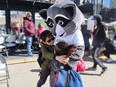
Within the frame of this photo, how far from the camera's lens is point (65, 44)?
3.08 m

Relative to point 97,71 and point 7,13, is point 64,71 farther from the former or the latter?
point 7,13

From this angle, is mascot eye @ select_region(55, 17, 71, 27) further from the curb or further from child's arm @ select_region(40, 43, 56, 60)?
the curb

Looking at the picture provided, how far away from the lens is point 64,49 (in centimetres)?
305

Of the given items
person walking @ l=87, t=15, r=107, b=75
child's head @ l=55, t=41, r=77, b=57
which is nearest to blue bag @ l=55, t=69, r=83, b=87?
child's head @ l=55, t=41, r=77, b=57

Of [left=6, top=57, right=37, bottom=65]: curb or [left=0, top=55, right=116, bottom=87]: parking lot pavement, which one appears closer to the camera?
[left=0, top=55, right=116, bottom=87]: parking lot pavement

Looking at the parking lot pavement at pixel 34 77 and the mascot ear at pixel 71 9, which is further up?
the mascot ear at pixel 71 9

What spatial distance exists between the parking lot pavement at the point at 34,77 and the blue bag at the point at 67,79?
3.22 m

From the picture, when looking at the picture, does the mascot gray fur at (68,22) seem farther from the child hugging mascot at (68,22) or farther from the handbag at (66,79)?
the handbag at (66,79)

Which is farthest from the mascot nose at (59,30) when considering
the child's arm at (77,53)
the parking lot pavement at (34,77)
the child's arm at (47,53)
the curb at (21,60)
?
the curb at (21,60)

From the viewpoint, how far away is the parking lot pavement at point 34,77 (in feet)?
21.2

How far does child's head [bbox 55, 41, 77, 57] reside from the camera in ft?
9.95

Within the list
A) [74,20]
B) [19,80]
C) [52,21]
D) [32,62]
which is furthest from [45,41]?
[32,62]

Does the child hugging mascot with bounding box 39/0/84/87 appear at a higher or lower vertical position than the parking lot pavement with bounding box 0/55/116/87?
higher

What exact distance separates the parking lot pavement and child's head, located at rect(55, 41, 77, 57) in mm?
3353
